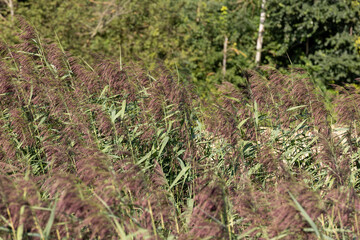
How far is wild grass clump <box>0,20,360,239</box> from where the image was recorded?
2633 mm

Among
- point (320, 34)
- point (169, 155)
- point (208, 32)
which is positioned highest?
point (169, 155)

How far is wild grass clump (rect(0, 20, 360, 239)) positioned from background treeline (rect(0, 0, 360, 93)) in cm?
722

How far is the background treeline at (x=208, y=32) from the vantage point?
11.7 meters

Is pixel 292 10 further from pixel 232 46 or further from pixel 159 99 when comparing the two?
pixel 159 99

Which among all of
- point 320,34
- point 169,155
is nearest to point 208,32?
point 320,34

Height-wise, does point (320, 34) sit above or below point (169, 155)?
below

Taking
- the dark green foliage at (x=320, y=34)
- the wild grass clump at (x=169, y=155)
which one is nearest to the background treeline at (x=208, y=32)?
the dark green foliage at (x=320, y=34)

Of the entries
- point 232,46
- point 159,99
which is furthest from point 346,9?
point 159,99

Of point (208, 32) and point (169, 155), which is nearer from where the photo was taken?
point (169, 155)

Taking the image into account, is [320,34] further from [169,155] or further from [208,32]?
[169,155]

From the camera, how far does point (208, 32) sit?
12.9 metres

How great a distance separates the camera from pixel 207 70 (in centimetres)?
1286

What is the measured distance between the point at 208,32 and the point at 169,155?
9.38 metres

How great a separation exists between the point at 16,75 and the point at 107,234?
2.33 metres
